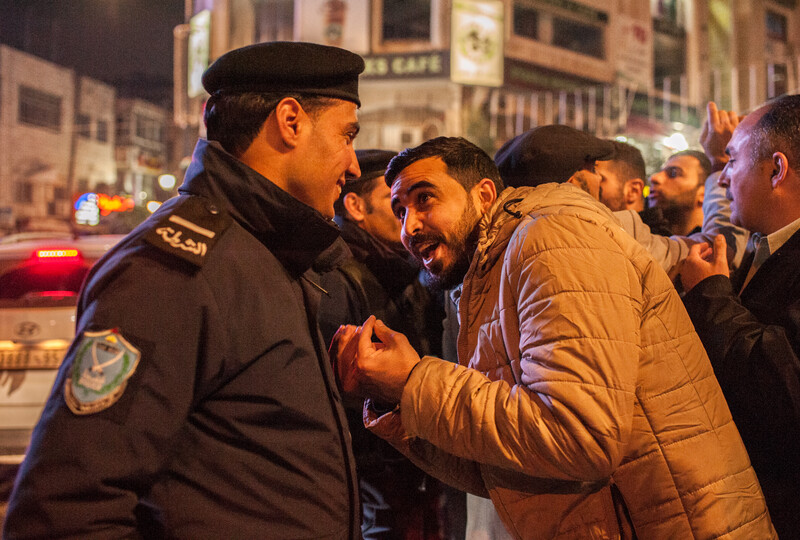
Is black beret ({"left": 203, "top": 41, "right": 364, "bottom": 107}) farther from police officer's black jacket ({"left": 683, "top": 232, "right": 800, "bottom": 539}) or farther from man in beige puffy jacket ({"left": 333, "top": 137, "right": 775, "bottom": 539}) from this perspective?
police officer's black jacket ({"left": 683, "top": 232, "right": 800, "bottom": 539})

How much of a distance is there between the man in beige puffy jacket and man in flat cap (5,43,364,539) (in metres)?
0.32

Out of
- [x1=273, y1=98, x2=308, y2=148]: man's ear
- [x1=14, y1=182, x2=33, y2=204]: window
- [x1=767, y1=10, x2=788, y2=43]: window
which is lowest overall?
[x1=273, y1=98, x2=308, y2=148]: man's ear

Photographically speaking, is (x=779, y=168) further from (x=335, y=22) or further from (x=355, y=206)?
(x=335, y=22)

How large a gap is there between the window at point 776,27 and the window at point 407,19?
18.4 meters

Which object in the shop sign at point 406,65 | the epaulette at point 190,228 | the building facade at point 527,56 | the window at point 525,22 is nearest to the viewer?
the epaulette at point 190,228

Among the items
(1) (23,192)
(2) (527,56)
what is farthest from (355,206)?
(1) (23,192)

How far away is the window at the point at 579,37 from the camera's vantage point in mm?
28125

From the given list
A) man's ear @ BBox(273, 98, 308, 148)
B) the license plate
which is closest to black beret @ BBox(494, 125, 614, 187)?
man's ear @ BBox(273, 98, 308, 148)

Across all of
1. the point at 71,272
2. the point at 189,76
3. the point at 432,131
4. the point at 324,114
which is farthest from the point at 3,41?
the point at 324,114

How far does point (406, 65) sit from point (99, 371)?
79.9 feet

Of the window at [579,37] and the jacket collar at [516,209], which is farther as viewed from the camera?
the window at [579,37]

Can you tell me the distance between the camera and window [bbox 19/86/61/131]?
27500 mm

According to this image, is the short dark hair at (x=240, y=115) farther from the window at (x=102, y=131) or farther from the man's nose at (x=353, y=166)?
the window at (x=102, y=131)

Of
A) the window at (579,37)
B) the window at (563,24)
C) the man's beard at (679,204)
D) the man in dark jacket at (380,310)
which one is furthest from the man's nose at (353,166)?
the window at (579,37)
